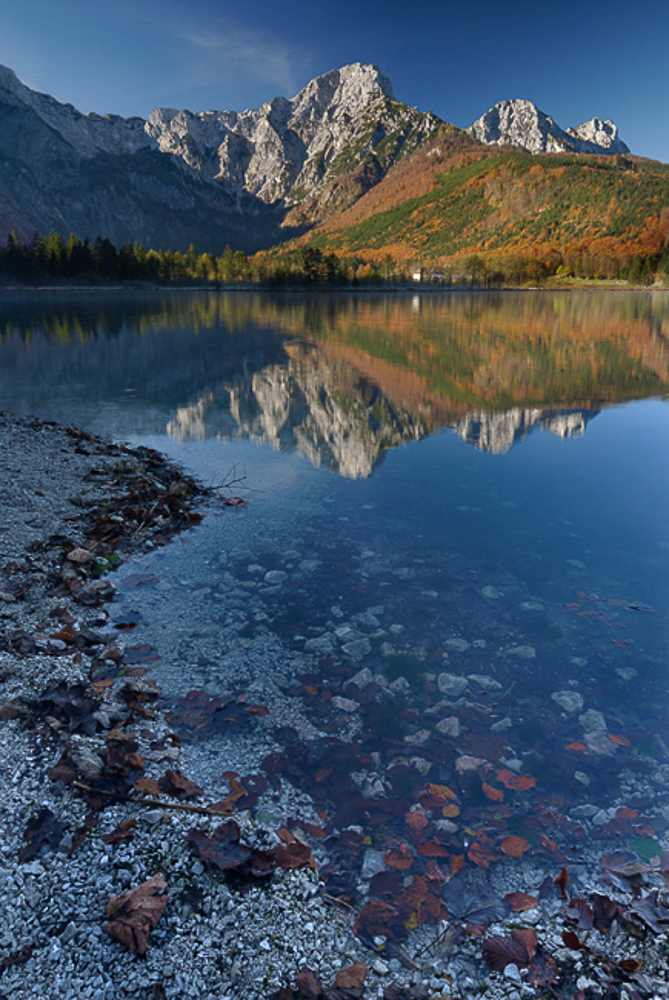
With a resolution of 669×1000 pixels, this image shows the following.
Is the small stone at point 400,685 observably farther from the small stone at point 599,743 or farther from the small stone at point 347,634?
the small stone at point 599,743

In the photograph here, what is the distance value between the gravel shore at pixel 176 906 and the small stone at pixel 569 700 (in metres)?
1.67

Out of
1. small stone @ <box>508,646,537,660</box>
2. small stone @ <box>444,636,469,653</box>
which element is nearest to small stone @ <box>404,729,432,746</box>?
small stone @ <box>444,636,469,653</box>

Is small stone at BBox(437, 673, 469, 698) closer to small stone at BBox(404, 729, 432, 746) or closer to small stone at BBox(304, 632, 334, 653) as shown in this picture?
small stone at BBox(404, 729, 432, 746)

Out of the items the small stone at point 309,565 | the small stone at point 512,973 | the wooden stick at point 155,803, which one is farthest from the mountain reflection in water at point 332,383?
the small stone at point 512,973

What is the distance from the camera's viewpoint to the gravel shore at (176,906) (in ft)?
10.3

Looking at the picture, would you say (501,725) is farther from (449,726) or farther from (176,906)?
(176,906)

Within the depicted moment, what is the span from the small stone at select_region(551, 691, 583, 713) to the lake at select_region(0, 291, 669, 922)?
30 millimetres

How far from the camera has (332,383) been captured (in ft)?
75.4

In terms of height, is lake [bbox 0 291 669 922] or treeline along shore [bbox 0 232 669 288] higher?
treeline along shore [bbox 0 232 669 288]

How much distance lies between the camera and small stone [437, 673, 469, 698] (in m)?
5.80

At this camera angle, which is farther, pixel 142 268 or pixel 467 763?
pixel 142 268

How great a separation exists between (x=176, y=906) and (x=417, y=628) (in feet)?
13.6

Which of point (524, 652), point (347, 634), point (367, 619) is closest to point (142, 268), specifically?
point (367, 619)

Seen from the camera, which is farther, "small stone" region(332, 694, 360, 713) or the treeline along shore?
the treeline along shore
